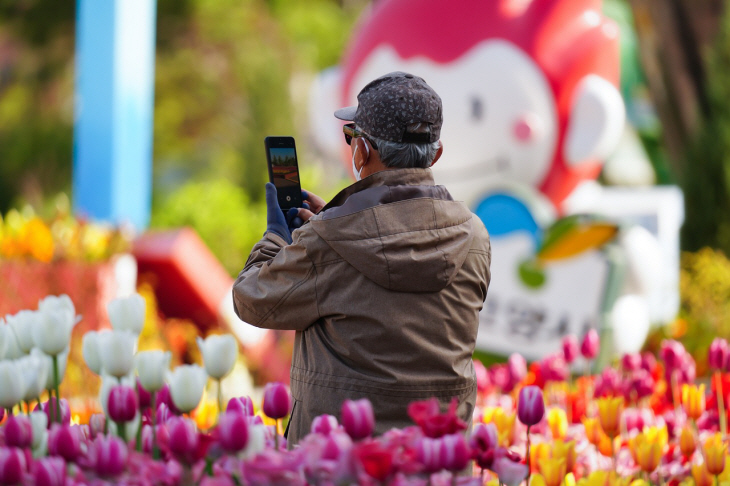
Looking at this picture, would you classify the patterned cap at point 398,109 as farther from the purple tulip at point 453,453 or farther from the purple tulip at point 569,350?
the purple tulip at point 569,350

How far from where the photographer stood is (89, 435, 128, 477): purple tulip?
124 centimetres

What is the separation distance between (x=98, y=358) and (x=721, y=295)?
21.7 feet

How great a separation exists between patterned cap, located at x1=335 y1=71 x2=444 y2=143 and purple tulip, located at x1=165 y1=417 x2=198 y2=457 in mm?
689

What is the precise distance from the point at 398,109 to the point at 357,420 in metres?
0.64

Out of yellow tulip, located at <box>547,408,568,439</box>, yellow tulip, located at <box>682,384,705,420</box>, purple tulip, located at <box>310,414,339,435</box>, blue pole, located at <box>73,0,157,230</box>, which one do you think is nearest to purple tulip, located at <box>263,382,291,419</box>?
purple tulip, located at <box>310,414,339,435</box>

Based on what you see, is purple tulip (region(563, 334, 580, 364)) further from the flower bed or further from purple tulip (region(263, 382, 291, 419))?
purple tulip (region(263, 382, 291, 419))

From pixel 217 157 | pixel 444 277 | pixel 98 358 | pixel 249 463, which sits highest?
pixel 217 157

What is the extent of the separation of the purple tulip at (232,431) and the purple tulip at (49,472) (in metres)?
0.22

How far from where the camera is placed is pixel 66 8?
1730 centimetres

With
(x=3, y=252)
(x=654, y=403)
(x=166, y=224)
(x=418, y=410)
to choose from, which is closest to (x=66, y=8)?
(x=166, y=224)

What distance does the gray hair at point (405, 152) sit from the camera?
168 centimetres

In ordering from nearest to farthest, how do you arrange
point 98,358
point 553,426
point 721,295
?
point 98,358 < point 553,426 < point 721,295

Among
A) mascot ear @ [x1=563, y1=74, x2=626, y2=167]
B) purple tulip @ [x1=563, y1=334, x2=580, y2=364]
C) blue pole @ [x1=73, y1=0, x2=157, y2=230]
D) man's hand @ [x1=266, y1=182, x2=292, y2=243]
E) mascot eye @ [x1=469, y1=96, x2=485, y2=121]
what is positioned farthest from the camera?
blue pole @ [x1=73, y1=0, x2=157, y2=230]

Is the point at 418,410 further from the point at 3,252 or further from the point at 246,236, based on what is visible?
the point at 246,236
